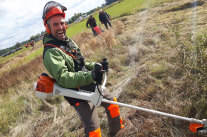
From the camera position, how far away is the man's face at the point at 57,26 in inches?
79.5

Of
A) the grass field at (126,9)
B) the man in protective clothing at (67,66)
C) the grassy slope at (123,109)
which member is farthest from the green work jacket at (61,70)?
the grass field at (126,9)

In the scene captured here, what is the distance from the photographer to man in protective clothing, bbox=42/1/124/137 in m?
1.71

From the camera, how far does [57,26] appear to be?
2039mm

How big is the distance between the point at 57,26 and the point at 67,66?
621 millimetres

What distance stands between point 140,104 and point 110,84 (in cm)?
157

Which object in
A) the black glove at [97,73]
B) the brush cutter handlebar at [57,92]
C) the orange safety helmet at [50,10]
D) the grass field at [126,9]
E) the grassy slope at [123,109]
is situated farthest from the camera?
the grass field at [126,9]

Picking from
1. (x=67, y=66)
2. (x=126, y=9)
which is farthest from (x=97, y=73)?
(x=126, y=9)

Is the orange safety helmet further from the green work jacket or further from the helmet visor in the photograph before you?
the green work jacket

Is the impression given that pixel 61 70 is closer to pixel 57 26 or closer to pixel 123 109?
pixel 57 26

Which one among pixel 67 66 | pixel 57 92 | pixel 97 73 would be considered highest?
pixel 67 66

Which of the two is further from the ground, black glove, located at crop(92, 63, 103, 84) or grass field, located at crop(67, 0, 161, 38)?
grass field, located at crop(67, 0, 161, 38)

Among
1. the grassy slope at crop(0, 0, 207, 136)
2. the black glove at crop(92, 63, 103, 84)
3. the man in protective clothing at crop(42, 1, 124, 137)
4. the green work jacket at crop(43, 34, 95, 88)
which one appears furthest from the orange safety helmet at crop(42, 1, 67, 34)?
the grassy slope at crop(0, 0, 207, 136)

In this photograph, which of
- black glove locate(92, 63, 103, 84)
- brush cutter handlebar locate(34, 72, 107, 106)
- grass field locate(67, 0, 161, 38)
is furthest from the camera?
grass field locate(67, 0, 161, 38)

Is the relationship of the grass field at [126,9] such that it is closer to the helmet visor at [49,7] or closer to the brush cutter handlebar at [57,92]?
the helmet visor at [49,7]
